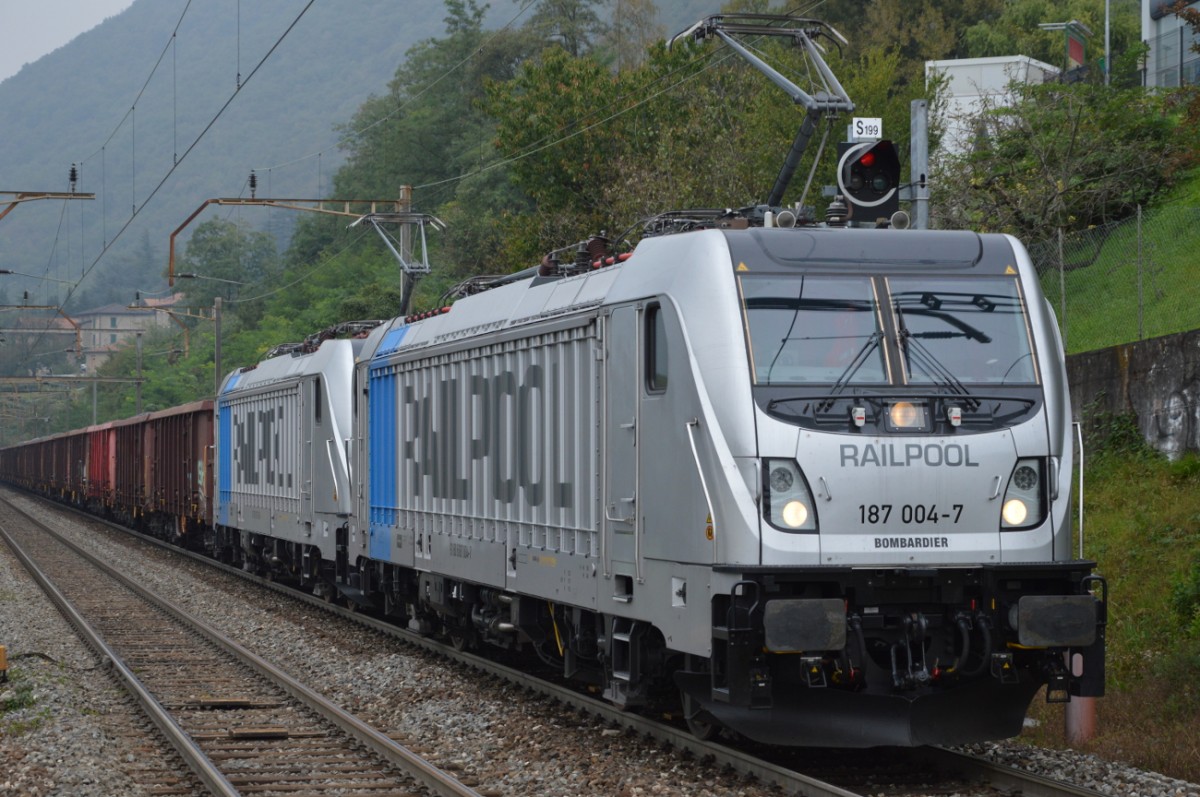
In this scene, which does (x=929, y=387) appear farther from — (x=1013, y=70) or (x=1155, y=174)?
(x=1013, y=70)

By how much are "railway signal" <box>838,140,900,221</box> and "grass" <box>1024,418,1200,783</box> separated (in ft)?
12.5

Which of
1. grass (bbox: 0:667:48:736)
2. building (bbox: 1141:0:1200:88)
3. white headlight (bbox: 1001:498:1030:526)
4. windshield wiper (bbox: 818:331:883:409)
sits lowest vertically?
grass (bbox: 0:667:48:736)

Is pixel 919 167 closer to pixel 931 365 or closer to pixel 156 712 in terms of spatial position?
pixel 931 365

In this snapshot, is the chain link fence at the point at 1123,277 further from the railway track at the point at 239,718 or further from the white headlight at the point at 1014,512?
the white headlight at the point at 1014,512

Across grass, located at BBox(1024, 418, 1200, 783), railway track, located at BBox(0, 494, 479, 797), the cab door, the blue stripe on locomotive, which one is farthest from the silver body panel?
the cab door

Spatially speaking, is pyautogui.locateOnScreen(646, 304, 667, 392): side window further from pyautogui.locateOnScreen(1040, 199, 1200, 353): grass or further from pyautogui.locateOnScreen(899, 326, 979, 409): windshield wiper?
pyautogui.locateOnScreen(1040, 199, 1200, 353): grass

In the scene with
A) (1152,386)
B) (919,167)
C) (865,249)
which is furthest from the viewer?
(1152,386)

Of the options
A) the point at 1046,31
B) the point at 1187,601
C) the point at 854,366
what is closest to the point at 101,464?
the point at 1046,31

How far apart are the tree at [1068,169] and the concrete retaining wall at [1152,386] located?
7.62m

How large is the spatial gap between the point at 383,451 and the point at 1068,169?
16.3 m

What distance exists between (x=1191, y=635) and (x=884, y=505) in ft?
16.1

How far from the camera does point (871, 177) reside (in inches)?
461

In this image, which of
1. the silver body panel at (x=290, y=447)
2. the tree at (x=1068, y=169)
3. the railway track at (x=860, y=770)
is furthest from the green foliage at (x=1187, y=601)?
the tree at (x=1068, y=169)

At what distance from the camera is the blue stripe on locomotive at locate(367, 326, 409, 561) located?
16328 millimetres
